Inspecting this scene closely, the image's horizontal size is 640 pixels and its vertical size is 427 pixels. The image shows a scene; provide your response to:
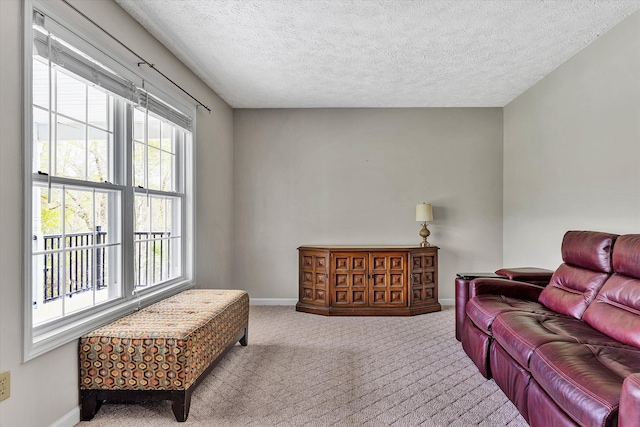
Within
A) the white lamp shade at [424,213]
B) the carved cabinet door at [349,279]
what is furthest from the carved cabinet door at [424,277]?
the carved cabinet door at [349,279]

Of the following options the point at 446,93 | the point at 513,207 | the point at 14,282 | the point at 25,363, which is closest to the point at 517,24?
the point at 446,93

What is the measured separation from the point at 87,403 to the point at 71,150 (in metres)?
1.48

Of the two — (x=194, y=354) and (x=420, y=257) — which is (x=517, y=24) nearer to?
(x=420, y=257)

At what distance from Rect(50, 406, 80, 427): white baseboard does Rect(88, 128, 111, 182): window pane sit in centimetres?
137

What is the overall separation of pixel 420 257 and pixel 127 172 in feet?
10.6

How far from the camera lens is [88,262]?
2.55m

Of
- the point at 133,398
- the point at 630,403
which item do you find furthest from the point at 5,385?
the point at 630,403

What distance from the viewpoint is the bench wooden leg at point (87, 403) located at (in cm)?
212

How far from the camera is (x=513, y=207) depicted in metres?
4.64

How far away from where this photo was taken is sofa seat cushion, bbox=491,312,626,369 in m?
2.00

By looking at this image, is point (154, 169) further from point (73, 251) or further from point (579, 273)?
point (579, 273)

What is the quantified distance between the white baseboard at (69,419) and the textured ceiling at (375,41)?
255 cm

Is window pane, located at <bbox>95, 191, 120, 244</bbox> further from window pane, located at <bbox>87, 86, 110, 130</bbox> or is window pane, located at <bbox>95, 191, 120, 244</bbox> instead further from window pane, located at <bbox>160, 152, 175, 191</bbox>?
window pane, located at <bbox>160, 152, 175, 191</bbox>

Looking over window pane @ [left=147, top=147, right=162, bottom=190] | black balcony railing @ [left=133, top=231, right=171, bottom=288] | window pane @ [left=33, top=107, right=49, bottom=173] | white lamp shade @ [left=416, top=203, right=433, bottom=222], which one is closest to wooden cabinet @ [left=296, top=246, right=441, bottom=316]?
white lamp shade @ [left=416, top=203, right=433, bottom=222]
